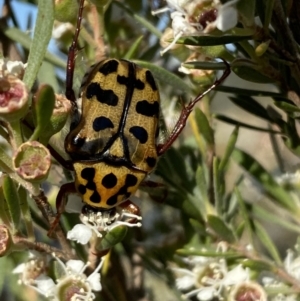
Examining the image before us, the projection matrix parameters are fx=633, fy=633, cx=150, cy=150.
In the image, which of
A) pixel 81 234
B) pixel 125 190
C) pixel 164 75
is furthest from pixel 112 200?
pixel 164 75

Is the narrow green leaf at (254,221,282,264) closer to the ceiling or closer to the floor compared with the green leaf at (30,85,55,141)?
closer to the floor

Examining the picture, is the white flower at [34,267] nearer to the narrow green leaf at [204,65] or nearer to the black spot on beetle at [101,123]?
the black spot on beetle at [101,123]

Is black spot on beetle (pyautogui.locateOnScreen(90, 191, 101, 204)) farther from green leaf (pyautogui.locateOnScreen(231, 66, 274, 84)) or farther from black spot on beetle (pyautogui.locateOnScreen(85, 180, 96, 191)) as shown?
green leaf (pyautogui.locateOnScreen(231, 66, 274, 84))

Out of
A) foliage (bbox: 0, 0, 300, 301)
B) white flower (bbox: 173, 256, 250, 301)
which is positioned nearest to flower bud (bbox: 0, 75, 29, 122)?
foliage (bbox: 0, 0, 300, 301)

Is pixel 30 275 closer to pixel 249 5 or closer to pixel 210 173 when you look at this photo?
pixel 210 173

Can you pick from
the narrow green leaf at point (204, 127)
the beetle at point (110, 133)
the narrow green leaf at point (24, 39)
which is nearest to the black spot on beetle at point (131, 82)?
the beetle at point (110, 133)

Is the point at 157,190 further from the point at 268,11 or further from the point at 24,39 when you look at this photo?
the point at 268,11
